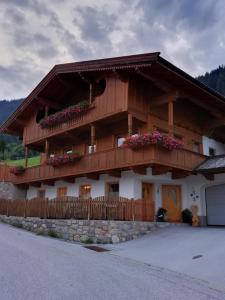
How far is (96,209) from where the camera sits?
15.9 metres

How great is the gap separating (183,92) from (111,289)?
13708 millimetres

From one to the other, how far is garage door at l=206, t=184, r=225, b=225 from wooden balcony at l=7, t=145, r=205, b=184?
1.93m

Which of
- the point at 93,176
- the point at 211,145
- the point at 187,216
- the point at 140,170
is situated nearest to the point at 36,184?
the point at 93,176

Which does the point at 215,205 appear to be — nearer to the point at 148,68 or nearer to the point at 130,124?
the point at 130,124

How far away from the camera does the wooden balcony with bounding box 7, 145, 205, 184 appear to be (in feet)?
51.5

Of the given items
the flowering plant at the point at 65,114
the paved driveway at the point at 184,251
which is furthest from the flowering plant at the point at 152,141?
the flowering plant at the point at 65,114

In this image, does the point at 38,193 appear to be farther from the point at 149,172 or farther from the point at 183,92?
the point at 183,92

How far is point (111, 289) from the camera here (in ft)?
21.9

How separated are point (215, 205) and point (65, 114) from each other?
10.6m

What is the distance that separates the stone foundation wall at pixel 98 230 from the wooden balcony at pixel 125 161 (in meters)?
2.97

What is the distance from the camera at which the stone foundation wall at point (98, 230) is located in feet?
47.9

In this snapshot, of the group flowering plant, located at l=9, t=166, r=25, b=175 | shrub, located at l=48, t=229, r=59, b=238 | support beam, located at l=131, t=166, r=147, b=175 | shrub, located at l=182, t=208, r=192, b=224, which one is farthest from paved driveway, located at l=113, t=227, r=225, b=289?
flowering plant, located at l=9, t=166, r=25, b=175

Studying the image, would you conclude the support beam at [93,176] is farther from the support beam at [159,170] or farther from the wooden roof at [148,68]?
the wooden roof at [148,68]

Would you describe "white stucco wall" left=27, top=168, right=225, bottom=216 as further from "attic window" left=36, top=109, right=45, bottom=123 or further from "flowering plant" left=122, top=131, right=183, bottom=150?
"attic window" left=36, top=109, right=45, bottom=123
